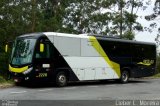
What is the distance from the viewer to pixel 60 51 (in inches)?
944

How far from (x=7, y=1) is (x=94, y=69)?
39.5 feet

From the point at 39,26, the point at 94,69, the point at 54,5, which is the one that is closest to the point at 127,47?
the point at 94,69

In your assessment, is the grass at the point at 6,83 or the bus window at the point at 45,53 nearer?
the bus window at the point at 45,53

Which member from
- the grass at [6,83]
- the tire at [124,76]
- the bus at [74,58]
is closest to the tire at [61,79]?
the bus at [74,58]

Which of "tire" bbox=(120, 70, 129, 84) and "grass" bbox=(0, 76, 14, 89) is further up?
"grass" bbox=(0, 76, 14, 89)

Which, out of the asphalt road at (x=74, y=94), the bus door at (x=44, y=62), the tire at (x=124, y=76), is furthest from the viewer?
the tire at (x=124, y=76)

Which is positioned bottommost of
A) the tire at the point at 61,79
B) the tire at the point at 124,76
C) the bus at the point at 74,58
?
the tire at the point at 124,76

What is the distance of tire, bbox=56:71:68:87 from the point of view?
78.4ft

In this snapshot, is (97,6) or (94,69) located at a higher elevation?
(97,6)

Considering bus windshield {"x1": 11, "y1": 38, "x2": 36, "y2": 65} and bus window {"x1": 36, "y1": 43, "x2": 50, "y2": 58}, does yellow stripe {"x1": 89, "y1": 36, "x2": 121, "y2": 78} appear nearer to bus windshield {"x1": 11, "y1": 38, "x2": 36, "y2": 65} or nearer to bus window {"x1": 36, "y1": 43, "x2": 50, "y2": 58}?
bus window {"x1": 36, "y1": 43, "x2": 50, "y2": 58}

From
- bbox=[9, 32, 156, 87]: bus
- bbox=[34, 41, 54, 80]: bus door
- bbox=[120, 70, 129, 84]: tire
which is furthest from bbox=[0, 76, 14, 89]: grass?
bbox=[120, 70, 129, 84]: tire

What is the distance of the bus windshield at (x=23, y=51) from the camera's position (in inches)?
901

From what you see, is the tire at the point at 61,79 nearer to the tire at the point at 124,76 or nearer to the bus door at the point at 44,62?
the bus door at the point at 44,62

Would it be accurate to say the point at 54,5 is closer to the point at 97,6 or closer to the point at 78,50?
the point at 97,6
